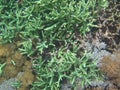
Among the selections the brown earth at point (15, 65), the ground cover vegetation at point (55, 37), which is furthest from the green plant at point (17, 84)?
the ground cover vegetation at point (55, 37)

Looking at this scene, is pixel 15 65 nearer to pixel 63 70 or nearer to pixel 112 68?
pixel 63 70

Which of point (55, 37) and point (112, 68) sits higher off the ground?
point (55, 37)

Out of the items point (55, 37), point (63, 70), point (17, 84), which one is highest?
point (55, 37)

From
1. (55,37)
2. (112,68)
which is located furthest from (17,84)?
(112,68)

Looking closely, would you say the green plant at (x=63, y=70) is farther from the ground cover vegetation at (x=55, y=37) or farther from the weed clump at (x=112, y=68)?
the weed clump at (x=112, y=68)

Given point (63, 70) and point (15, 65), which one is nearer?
point (63, 70)

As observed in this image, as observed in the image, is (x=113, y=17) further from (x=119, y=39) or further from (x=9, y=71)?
(x=9, y=71)
